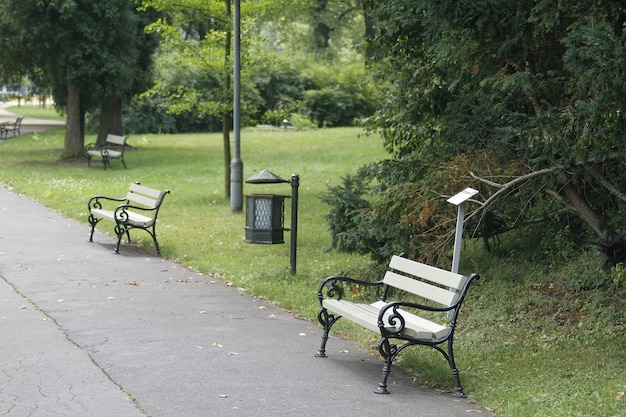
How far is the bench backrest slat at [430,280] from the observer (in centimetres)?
759

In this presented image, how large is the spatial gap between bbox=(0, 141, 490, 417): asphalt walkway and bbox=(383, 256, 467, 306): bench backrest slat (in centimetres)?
66

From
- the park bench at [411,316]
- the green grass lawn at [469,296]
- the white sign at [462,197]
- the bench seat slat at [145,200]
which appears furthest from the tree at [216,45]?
the white sign at [462,197]

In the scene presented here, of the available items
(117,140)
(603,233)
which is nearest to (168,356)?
(603,233)

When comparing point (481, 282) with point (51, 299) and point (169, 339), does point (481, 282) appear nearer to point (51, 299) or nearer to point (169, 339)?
point (169, 339)

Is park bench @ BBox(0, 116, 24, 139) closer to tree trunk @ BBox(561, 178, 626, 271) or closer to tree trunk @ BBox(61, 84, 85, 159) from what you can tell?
tree trunk @ BBox(61, 84, 85, 159)

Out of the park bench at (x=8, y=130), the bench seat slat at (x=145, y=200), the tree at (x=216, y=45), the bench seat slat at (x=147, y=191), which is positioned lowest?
the park bench at (x=8, y=130)

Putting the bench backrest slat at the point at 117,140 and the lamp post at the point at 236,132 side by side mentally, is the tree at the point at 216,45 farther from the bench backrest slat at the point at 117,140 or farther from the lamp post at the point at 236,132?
the bench backrest slat at the point at 117,140

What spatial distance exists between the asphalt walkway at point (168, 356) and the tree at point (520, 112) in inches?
79.5

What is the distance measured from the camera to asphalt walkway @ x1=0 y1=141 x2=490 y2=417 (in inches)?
267

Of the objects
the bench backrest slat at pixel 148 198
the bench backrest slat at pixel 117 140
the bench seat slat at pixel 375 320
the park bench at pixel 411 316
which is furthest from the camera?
the bench backrest slat at pixel 117 140

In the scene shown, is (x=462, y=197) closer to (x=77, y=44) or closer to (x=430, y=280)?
(x=430, y=280)

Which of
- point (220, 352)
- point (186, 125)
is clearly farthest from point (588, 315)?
point (186, 125)

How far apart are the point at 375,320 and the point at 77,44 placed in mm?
22616

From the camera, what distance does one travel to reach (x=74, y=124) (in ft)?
100
